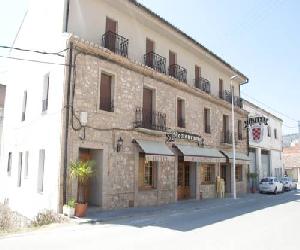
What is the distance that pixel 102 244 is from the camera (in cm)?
821

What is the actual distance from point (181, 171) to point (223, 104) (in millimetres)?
6869

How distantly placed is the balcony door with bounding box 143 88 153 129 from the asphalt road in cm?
530

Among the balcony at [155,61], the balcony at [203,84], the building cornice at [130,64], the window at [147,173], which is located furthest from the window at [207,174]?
the balcony at [155,61]

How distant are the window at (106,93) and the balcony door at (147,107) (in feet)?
8.03

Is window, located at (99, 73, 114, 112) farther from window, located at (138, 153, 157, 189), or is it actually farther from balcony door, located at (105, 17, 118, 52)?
window, located at (138, 153, 157, 189)

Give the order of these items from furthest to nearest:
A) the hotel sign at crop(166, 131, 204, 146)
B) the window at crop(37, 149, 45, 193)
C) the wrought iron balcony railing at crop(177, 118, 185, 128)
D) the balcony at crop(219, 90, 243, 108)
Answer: the balcony at crop(219, 90, 243, 108)
the wrought iron balcony railing at crop(177, 118, 185, 128)
the hotel sign at crop(166, 131, 204, 146)
the window at crop(37, 149, 45, 193)

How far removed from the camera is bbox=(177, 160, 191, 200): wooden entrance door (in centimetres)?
2012

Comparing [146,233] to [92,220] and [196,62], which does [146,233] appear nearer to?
[92,220]

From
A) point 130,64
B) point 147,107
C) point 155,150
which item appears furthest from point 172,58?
point 155,150

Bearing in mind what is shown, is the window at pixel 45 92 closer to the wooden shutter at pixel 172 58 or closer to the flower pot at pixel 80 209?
the flower pot at pixel 80 209

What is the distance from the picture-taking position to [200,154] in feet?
64.8

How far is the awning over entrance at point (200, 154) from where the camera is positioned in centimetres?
1864

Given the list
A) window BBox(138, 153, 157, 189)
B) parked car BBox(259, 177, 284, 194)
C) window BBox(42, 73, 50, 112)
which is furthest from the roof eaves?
parked car BBox(259, 177, 284, 194)

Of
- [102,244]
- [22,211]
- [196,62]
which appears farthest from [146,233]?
[196,62]
